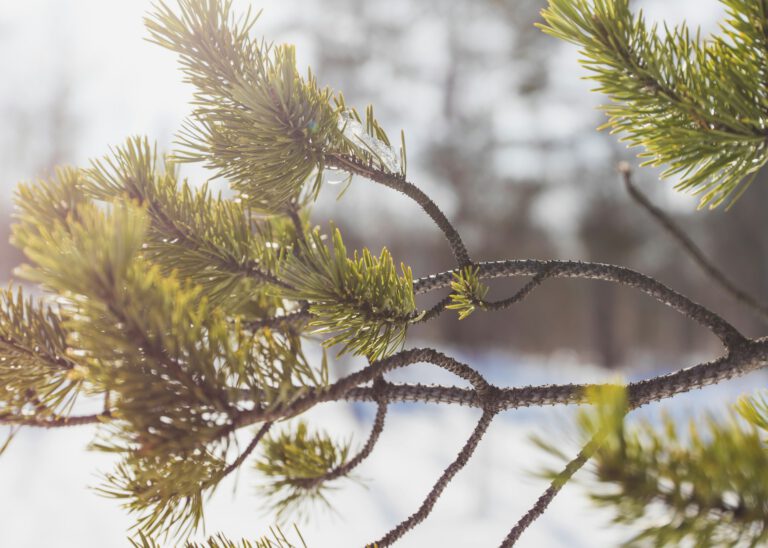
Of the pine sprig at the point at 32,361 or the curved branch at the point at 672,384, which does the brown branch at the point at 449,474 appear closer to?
the curved branch at the point at 672,384

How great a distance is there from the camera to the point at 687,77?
0.41 m

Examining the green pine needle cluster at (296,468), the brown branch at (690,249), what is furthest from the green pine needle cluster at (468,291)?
the brown branch at (690,249)

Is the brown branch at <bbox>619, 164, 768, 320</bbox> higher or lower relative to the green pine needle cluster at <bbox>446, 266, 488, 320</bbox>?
higher

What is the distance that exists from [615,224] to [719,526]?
5.75 meters

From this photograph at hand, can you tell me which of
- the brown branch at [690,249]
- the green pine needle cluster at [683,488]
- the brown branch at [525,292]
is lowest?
the green pine needle cluster at [683,488]

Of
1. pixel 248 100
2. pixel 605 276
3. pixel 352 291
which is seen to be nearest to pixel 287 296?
pixel 352 291

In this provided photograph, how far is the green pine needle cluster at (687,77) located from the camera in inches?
15.1

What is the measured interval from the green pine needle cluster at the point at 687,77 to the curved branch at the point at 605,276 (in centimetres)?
9

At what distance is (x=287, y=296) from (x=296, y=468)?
0.27m

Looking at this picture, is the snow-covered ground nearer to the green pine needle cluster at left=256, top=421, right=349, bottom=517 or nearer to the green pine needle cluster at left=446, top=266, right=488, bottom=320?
the green pine needle cluster at left=256, top=421, right=349, bottom=517

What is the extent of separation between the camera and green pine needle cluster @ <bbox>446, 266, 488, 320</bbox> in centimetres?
46

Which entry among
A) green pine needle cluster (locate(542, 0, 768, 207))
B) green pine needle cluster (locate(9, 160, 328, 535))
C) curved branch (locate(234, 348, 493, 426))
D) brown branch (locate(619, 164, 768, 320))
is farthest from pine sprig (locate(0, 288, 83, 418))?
brown branch (locate(619, 164, 768, 320))

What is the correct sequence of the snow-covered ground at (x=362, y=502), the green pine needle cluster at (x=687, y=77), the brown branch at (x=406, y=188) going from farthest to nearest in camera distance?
1. the snow-covered ground at (x=362, y=502)
2. the brown branch at (x=406, y=188)
3. the green pine needle cluster at (x=687, y=77)

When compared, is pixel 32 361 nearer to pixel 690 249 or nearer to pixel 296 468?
pixel 296 468
